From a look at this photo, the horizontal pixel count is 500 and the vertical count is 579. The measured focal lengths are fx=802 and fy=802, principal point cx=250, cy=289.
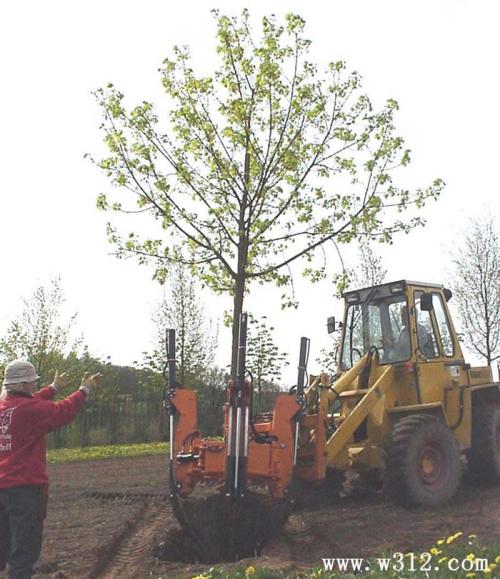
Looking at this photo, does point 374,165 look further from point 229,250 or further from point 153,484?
point 153,484

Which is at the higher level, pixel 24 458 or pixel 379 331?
pixel 379 331

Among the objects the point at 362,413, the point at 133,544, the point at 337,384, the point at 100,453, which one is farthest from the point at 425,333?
the point at 100,453

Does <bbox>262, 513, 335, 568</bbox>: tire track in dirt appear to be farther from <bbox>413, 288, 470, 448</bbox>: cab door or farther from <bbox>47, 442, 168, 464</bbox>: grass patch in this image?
<bbox>47, 442, 168, 464</bbox>: grass patch

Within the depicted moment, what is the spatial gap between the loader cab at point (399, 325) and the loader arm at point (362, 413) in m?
0.44

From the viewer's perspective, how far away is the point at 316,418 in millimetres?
8938

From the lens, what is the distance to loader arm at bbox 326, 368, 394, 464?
30.4 ft

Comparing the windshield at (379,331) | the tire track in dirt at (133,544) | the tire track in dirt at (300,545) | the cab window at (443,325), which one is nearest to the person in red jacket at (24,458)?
the tire track in dirt at (133,544)

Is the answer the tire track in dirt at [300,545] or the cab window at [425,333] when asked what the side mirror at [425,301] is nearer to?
the cab window at [425,333]

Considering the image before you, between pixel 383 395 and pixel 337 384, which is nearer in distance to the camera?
pixel 383 395

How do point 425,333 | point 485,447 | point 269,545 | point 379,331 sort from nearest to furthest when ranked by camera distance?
point 269,545
point 425,333
point 379,331
point 485,447

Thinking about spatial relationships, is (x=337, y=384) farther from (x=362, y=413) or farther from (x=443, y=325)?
(x=443, y=325)

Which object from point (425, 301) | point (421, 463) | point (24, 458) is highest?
point (425, 301)

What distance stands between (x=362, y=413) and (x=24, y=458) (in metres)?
4.71

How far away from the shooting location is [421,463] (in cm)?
954
